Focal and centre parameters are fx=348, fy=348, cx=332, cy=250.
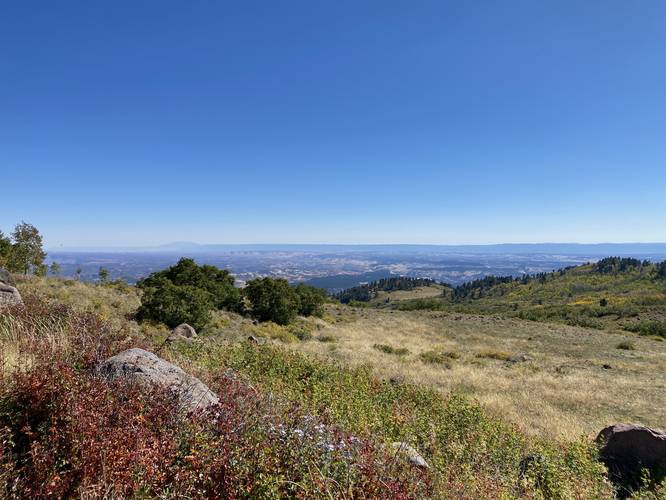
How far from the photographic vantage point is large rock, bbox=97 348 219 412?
443cm

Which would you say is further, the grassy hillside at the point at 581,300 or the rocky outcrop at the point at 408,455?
the grassy hillside at the point at 581,300

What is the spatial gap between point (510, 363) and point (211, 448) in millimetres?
19436

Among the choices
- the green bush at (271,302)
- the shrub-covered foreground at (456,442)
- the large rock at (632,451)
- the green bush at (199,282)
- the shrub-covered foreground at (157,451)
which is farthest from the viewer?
the green bush at (199,282)

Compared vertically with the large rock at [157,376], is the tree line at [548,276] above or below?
below

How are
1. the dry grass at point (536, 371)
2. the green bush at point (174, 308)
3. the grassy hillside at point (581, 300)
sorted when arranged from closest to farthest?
the dry grass at point (536, 371) < the green bush at point (174, 308) < the grassy hillside at point (581, 300)

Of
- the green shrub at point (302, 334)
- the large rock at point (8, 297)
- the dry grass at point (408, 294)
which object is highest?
the large rock at point (8, 297)

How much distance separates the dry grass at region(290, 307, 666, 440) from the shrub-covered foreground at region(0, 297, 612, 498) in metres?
4.82


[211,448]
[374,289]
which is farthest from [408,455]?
[374,289]

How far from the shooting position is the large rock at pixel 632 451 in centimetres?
658

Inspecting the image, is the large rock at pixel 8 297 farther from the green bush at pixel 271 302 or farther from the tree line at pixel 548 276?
the tree line at pixel 548 276

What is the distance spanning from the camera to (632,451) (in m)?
6.96

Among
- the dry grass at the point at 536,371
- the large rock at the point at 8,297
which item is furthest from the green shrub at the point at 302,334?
the large rock at the point at 8,297

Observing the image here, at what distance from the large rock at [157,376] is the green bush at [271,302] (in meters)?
22.4

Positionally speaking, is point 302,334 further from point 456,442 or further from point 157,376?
point 157,376
